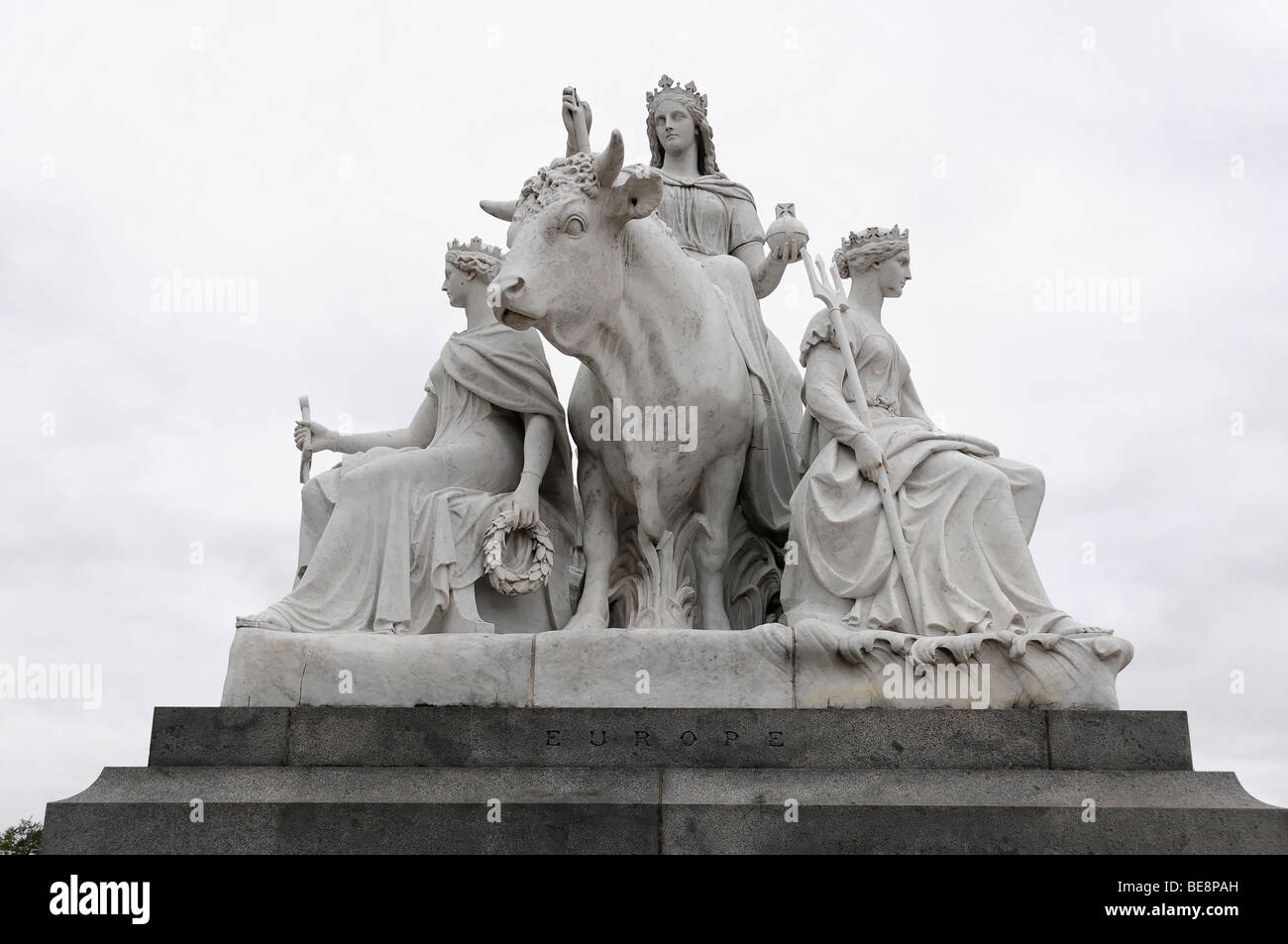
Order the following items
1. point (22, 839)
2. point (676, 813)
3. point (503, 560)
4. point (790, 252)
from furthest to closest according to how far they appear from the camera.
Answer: point (22, 839) → point (790, 252) → point (503, 560) → point (676, 813)

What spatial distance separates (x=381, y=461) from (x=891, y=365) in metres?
3.98

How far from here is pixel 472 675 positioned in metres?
8.19

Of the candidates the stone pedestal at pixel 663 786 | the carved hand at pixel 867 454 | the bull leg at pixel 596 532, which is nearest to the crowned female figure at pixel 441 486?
the bull leg at pixel 596 532

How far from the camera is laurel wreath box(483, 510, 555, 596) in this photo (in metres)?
8.66

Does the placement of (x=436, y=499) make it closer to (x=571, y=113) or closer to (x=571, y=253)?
(x=571, y=253)

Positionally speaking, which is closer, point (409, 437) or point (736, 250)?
point (409, 437)

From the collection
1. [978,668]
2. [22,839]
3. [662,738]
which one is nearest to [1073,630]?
[978,668]

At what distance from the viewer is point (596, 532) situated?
9273 mm

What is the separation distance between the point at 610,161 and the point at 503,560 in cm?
285

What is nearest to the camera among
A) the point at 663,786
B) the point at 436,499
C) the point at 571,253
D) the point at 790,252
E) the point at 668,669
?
the point at 663,786

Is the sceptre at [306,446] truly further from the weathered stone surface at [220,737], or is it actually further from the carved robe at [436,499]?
the weathered stone surface at [220,737]

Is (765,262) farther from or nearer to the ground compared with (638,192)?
farther from the ground
